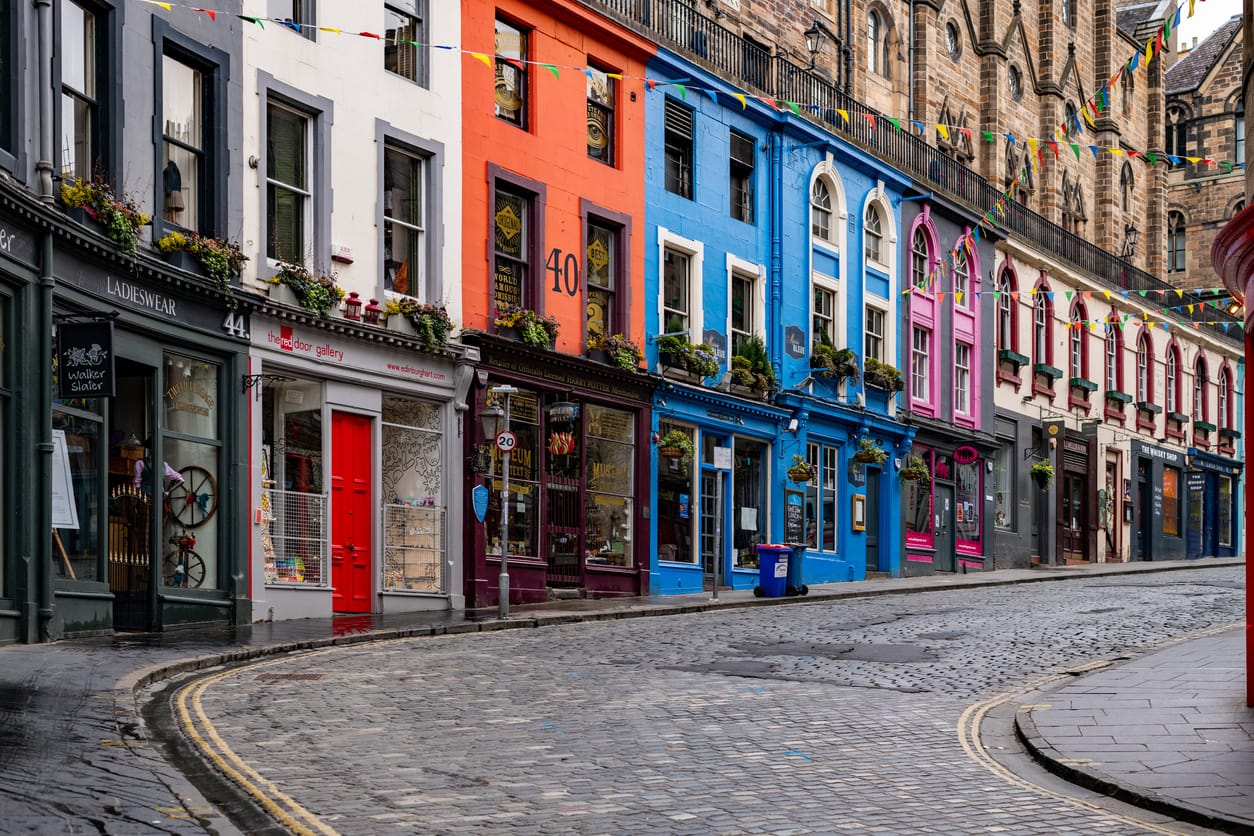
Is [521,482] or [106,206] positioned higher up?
[106,206]

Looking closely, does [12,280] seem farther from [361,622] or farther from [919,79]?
[919,79]

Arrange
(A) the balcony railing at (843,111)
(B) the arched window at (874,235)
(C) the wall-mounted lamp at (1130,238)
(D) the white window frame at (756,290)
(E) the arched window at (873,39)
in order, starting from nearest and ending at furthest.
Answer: (A) the balcony railing at (843,111), (D) the white window frame at (756,290), (B) the arched window at (874,235), (E) the arched window at (873,39), (C) the wall-mounted lamp at (1130,238)

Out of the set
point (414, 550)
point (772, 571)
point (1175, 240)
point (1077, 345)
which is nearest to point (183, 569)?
point (414, 550)

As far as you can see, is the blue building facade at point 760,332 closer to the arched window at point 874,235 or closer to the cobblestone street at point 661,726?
the arched window at point 874,235

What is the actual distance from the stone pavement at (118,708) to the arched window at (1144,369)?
31.0 m

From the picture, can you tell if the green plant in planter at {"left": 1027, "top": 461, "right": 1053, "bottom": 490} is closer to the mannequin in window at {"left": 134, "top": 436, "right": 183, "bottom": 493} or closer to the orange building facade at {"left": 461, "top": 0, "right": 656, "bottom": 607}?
the orange building facade at {"left": 461, "top": 0, "right": 656, "bottom": 607}

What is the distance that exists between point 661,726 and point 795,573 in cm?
1630

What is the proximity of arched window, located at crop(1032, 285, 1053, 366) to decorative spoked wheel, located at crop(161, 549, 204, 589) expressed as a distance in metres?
29.2

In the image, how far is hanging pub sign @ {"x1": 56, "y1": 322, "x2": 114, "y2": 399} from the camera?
16.6 metres

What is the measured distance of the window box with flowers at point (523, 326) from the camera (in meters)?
25.3

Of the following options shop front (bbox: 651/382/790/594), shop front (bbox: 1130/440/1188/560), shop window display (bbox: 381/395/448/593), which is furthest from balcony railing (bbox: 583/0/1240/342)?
shop window display (bbox: 381/395/448/593)

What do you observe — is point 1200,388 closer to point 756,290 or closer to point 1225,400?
point 1225,400

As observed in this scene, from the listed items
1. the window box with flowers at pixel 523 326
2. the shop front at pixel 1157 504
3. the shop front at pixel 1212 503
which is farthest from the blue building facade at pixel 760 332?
the shop front at pixel 1212 503

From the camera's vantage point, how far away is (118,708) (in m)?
11.6
